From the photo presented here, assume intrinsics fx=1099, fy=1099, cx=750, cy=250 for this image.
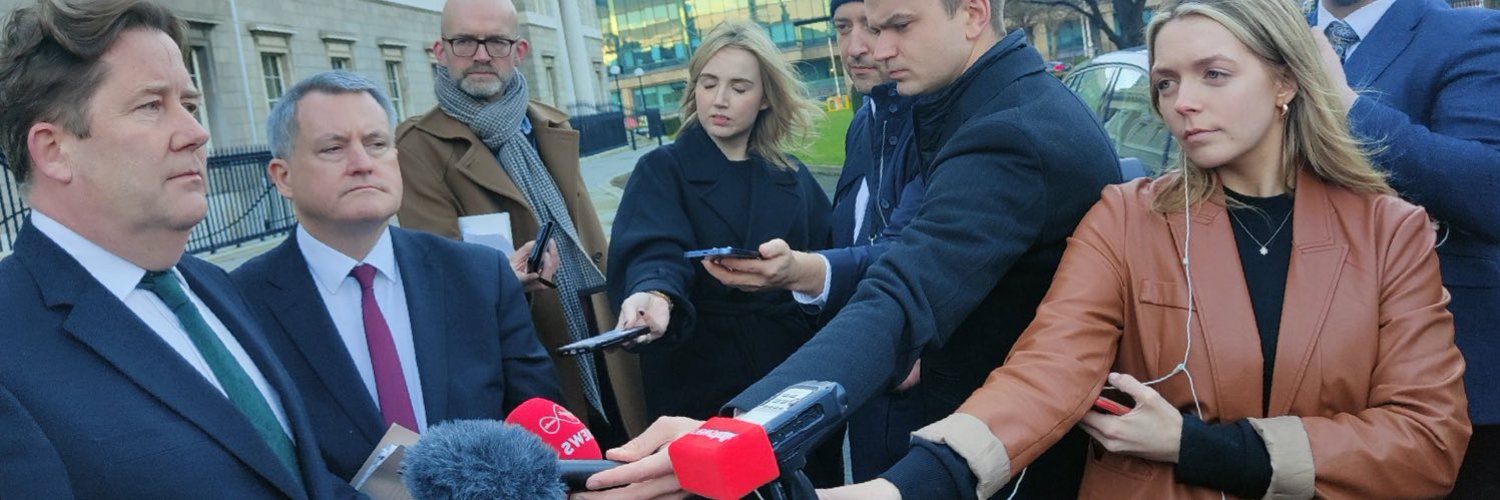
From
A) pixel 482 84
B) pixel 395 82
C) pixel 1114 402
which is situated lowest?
pixel 1114 402

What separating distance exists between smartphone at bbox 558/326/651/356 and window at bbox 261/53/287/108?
22860 mm

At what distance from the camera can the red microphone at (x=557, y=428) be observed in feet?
5.90

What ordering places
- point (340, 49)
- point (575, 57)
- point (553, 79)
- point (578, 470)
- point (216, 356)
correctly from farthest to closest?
point (575, 57)
point (553, 79)
point (340, 49)
point (216, 356)
point (578, 470)

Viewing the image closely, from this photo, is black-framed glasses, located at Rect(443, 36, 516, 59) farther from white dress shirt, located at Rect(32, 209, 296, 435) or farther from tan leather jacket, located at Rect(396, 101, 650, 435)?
white dress shirt, located at Rect(32, 209, 296, 435)

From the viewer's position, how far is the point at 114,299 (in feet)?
5.68

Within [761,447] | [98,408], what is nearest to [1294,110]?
[761,447]

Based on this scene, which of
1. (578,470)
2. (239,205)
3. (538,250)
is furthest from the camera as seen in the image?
(239,205)

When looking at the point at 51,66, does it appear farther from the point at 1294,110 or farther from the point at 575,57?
the point at 575,57

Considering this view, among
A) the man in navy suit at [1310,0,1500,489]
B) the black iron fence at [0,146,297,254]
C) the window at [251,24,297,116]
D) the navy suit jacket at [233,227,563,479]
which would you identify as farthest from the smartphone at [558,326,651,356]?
the window at [251,24,297,116]

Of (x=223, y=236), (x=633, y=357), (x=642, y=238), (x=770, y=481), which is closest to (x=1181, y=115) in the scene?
(x=770, y=481)

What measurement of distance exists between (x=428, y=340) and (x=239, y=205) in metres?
16.2

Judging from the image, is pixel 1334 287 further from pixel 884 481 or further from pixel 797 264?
pixel 797 264

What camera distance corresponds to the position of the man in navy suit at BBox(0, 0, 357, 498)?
5.29ft

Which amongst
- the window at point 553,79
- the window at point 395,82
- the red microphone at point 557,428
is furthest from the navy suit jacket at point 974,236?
the window at point 553,79
